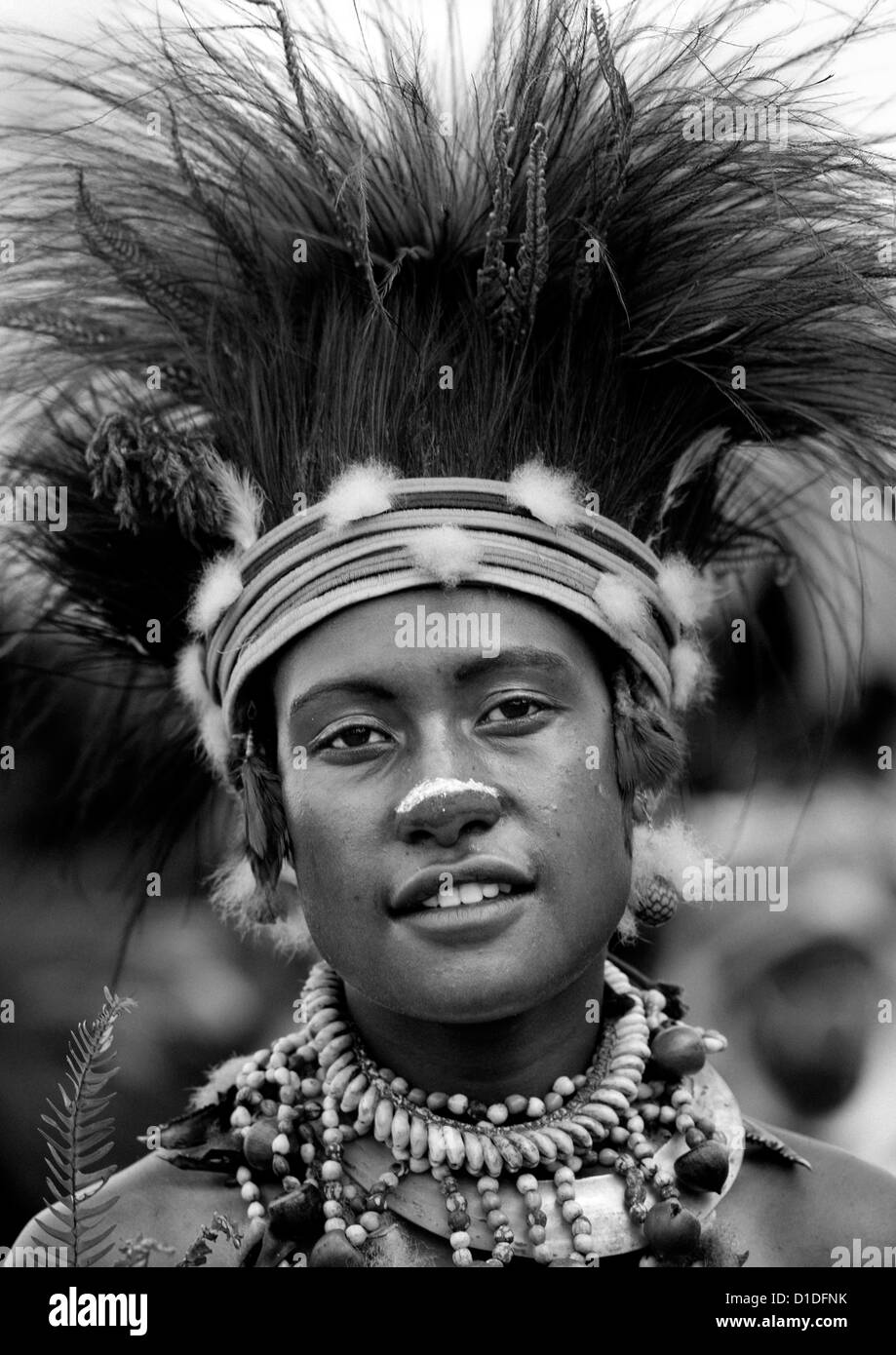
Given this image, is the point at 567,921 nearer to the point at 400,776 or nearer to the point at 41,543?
the point at 400,776

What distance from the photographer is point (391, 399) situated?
3.04 meters

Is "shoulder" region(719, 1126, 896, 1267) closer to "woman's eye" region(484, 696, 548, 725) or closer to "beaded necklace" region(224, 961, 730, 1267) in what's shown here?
"beaded necklace" region(224, 961, 730, 1267)

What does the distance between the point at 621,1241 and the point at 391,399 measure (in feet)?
5.14

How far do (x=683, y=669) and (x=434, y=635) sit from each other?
65cm

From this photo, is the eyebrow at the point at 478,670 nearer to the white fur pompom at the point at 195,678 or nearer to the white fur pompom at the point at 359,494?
the white fur pompom at the point at 359,494

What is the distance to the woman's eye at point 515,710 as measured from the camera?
289 centimetres

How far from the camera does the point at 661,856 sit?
3.38m

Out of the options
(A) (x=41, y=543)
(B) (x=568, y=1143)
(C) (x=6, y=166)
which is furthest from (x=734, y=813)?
(C) (x=6, y=166)

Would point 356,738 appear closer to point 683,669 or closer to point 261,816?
point 261,816

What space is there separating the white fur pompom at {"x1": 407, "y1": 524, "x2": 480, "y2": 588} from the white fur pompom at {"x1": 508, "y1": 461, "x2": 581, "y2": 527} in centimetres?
14

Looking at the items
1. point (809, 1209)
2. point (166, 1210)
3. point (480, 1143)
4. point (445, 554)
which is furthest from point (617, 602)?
point (166, 1210)

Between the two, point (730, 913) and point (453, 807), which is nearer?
point (453, 807)

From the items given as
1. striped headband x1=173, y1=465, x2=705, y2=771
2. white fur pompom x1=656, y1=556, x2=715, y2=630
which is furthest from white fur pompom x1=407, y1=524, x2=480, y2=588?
white fur pompom x1=656, y1=556, x2=715, y2=630

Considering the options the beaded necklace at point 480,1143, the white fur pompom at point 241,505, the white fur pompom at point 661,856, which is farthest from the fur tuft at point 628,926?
the white fur pompom at point 241,505
